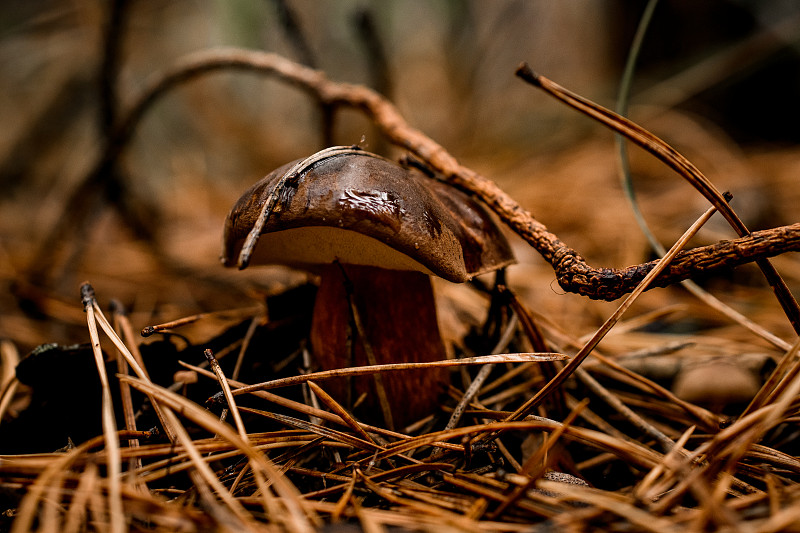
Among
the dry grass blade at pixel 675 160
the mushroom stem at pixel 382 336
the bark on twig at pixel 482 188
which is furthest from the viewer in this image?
the mushroom stem at pixel 382 336

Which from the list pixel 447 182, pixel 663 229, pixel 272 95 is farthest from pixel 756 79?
pixel 272 95

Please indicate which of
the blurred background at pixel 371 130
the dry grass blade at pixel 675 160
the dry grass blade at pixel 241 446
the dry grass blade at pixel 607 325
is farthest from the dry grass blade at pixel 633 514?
the blurred background at pixel 371 130

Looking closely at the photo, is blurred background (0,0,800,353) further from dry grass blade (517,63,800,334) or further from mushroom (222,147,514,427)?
dry grass blade (517,63,800,334)

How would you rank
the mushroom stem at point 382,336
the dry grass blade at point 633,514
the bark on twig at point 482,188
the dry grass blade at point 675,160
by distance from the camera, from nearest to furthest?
the dry grass blade at point 633,514 < the bark on twig at point 482,188 < the dry grass blade at point 675,160 < the mushroom stem at point 382,336

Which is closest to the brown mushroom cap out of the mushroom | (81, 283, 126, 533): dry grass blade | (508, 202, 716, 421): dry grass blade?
the mushroom

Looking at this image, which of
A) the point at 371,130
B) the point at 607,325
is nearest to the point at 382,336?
the point at 607,325

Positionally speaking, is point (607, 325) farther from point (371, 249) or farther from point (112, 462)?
point (112, 462)

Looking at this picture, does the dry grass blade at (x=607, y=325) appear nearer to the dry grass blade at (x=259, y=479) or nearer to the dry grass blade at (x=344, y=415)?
the dry grass blade at (x=344, y=415)
